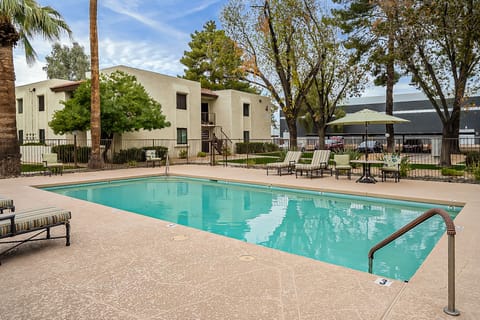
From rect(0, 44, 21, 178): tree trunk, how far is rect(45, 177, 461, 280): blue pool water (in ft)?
10.5

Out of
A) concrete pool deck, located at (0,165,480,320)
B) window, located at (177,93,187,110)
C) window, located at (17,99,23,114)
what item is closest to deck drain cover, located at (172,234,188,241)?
concrete pool deck, located at (0,165,480,320)

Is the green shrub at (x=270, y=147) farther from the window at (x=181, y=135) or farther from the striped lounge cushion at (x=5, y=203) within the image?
the striped lounge cushion at (x=5, y=203)

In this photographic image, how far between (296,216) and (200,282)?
512 centimetres

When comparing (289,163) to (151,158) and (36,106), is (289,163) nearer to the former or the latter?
(151,158)

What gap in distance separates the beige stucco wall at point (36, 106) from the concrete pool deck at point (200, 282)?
21.7 meters

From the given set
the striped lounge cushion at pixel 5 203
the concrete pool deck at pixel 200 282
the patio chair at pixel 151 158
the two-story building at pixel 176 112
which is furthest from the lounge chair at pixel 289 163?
the striped lounge cushion at pixel 5 203

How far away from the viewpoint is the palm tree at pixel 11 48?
503 inches

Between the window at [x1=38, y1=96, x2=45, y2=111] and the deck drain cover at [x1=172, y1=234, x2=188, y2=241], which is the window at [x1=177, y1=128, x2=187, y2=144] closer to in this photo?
the window at [x1=38, y1=96, x2=45, y2=111]

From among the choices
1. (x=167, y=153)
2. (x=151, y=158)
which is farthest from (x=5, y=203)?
(x=151, y=158)

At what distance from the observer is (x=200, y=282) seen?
3.67m

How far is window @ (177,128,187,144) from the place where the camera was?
24516 millimetres

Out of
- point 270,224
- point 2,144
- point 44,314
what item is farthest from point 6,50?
point 44,314

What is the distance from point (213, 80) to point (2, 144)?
27.8m

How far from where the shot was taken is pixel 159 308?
10.2 feet
